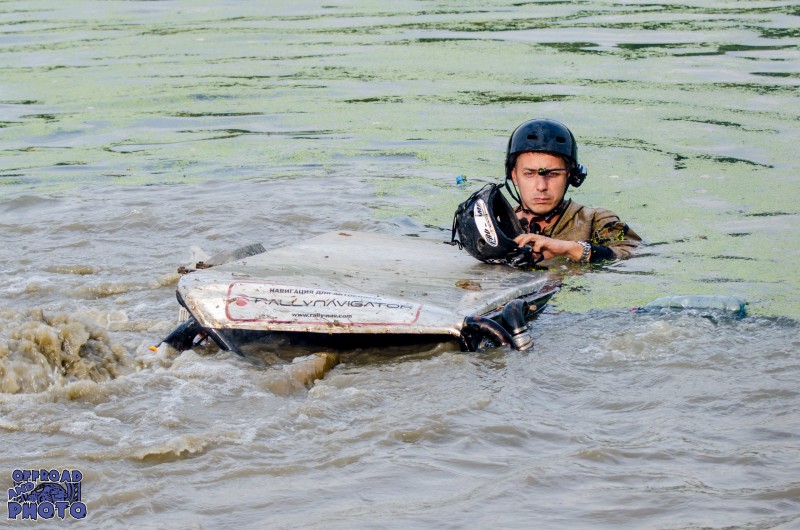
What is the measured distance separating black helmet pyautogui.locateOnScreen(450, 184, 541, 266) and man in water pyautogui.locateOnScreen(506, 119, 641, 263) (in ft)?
1.37

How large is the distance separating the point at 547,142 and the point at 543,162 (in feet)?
0.42

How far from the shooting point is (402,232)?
7.38 m

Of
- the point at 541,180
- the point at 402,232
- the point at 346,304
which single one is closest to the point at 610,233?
the point at 541,180

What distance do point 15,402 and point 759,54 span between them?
9866 millimetres

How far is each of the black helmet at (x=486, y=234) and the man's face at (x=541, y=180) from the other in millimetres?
601

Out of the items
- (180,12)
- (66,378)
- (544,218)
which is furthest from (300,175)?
(180,12)

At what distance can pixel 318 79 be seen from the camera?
1220 cm

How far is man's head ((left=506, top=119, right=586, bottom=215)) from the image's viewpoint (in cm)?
628

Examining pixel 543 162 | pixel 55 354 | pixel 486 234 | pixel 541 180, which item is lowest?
pixel 55 354

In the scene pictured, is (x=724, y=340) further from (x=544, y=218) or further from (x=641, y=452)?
(x=544, y=218)

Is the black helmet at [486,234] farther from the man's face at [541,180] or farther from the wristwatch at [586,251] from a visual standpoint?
the man's face at [541,180]

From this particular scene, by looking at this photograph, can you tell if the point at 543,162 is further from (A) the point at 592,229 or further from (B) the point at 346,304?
(B) the point at 346,304

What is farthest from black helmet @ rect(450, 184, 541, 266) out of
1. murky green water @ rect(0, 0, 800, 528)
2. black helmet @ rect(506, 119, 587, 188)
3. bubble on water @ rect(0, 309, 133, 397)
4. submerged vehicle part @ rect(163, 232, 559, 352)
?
bubble on water @ rect(0, 309, 133, 397)

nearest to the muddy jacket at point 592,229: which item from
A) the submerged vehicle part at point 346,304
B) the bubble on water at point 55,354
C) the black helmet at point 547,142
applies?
the black helmet at point 547,142
